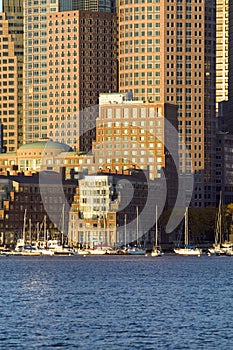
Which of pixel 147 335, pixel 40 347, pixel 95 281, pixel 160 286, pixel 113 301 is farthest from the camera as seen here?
pixel 95 281

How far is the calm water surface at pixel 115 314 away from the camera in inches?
3986

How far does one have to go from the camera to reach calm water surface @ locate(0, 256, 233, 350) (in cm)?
10125

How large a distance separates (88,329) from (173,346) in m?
11.7

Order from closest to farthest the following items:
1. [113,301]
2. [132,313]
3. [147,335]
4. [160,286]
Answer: [147,335] < [132,313] < [113,301] < [160,286]

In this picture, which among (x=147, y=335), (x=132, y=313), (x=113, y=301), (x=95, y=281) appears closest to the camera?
(x=147, y=335)

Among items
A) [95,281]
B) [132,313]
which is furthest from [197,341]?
[95,281]

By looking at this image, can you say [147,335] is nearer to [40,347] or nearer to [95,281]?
[40,347]

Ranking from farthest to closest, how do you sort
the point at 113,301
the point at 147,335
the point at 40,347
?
the point at 113,301 → the point at 147,335 → the point at 40,347

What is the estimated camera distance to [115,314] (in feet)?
395

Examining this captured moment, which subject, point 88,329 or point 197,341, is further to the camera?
point 88,329

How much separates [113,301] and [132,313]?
14053 millimetres

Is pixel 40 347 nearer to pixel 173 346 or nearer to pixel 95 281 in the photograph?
pixel 173 346

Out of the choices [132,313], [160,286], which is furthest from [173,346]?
[160,286]

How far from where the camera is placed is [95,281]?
17562 cm
